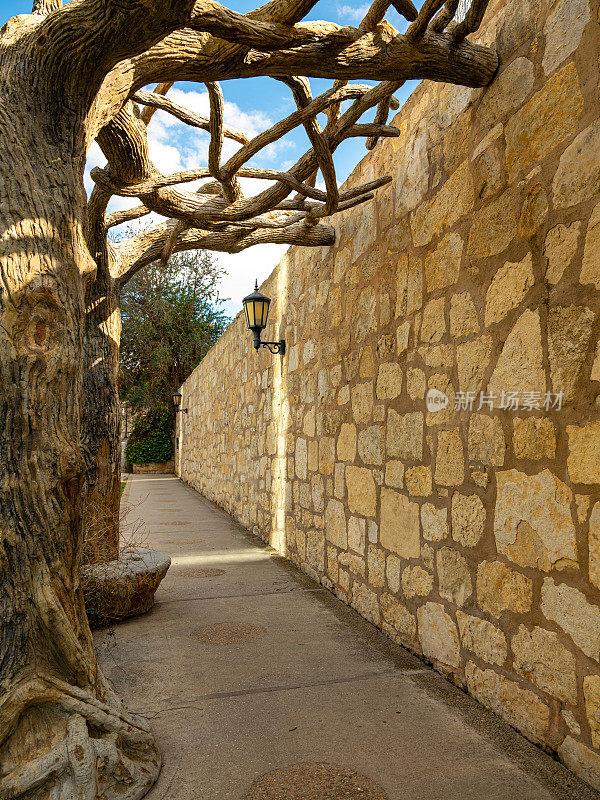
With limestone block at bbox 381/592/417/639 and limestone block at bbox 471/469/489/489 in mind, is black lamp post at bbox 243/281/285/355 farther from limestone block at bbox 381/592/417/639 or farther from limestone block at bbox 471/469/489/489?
limestone block at bbox 471/469/489/489

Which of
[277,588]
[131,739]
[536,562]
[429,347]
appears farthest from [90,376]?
[536,562]

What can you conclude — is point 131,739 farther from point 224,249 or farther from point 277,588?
point 224,249

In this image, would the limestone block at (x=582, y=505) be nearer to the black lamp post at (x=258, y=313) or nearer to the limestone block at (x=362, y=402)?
the limestone block at (x=362, y=402)

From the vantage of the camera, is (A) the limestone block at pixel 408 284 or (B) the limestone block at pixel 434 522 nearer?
(B) the limestone block at pixel 434 522

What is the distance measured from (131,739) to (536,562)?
146cm

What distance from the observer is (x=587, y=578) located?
1.78 meters

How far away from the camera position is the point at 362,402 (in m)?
3.63

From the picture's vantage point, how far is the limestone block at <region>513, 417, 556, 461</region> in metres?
1.96

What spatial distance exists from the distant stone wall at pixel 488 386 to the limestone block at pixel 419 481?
0.01m

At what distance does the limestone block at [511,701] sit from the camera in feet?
6.50

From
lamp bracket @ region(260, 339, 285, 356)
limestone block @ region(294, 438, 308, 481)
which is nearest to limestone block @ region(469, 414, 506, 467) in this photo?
limestone block @ region(294, 438, 308, 481)

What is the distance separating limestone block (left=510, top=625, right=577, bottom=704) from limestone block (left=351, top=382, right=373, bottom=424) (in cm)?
166
